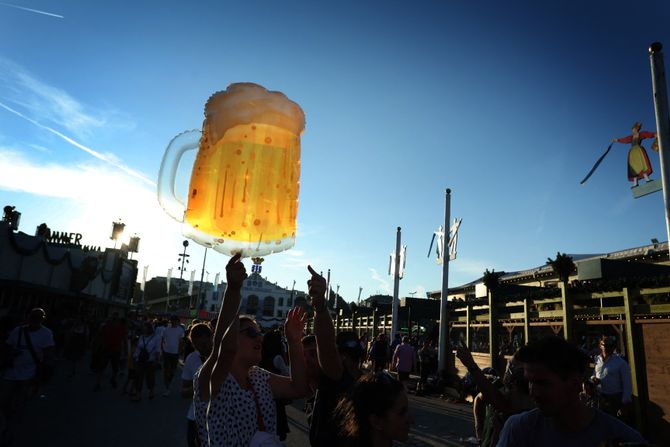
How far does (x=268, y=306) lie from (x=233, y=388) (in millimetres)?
110312

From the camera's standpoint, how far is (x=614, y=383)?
26.0 feet

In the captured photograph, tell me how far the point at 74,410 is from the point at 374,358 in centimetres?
952

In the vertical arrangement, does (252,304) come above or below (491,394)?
above

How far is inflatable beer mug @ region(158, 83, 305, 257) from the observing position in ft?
9.71

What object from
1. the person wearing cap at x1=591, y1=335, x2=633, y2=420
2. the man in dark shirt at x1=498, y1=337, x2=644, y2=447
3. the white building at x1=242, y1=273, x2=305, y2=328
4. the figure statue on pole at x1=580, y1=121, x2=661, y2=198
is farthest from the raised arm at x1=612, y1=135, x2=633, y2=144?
the white building at x1=242, y1=273, x2=305, y2=328

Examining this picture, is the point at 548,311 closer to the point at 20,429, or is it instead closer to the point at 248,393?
the point at 248,393

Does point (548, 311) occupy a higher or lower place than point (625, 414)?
higher

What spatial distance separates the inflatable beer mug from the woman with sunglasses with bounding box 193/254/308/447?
0.29m

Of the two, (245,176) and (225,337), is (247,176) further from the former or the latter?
(225,337)

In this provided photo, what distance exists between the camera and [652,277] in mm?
8828

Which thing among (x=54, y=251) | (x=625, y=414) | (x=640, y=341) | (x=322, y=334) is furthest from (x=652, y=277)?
(x=54, y=251)

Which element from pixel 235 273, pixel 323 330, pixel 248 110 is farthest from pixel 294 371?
pixel 248 110

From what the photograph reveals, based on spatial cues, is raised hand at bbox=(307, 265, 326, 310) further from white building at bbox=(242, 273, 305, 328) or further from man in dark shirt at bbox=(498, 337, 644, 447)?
white building at bbox=(242, 273, 305, 328)

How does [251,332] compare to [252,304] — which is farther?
[252,304]
